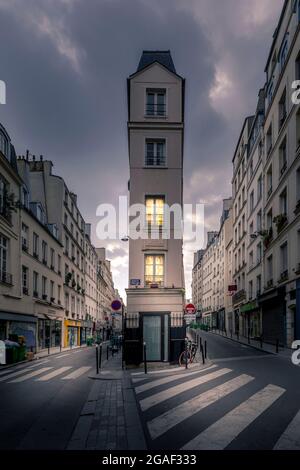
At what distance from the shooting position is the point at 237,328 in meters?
48.1

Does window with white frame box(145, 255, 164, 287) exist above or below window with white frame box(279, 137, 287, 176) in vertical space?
below

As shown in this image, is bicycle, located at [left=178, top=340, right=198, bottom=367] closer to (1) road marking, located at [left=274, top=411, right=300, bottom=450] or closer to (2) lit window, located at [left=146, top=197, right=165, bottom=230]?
(2) lit window, located at [left=146, top=197, right=165, bottom=230]

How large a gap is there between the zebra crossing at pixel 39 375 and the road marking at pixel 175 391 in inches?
188

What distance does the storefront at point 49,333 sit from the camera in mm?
30938

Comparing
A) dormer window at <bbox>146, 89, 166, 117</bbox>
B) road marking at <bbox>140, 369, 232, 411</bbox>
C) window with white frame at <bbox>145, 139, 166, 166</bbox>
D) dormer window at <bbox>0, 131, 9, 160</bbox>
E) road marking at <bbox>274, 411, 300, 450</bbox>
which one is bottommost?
road marking at <bbox>140, 369, 232, 411</bbox>

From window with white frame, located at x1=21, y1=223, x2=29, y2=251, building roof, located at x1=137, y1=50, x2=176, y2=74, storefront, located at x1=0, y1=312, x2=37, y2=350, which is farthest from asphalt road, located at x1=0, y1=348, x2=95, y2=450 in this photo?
building roof, located at x1=137, y1=50, x2=176, y2=74

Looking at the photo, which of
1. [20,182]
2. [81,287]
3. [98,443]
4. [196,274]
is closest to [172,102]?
[20,182]

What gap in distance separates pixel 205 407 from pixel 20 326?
64.1ft

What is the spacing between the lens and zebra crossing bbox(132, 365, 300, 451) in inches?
246

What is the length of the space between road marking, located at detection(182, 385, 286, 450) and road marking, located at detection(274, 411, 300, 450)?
0.68 m

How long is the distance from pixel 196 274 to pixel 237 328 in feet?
202

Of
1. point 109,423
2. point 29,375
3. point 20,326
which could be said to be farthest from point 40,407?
point 20,326

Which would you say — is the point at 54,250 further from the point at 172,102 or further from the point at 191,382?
the point at 191,382

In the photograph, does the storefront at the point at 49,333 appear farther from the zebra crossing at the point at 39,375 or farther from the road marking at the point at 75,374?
the road marking at the point at 75,374
